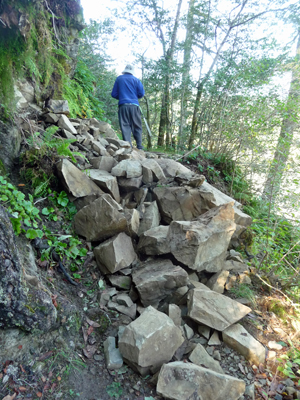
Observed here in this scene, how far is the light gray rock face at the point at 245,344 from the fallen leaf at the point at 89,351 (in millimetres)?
1563

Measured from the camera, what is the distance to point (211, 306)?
10.3 feet

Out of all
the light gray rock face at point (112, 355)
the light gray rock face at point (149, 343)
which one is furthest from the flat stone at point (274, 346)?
the light gray rock face at point (112, 355)

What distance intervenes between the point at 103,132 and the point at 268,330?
5877 millimetres

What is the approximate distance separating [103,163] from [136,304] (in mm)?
2784

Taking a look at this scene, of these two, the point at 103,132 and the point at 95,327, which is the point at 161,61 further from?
the point at 95,327

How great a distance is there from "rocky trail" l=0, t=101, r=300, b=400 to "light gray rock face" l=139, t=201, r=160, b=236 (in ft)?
0.06

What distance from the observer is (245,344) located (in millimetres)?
2910

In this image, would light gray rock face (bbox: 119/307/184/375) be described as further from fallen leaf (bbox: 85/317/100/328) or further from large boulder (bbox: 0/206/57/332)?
large boulder (bbox: 0/206/57/332)

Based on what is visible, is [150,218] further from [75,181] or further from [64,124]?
[64,124]

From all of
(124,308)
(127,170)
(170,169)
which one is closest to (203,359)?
(124,308)

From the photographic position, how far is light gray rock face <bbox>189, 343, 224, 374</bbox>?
2.66m

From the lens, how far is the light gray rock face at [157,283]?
3.26 meters

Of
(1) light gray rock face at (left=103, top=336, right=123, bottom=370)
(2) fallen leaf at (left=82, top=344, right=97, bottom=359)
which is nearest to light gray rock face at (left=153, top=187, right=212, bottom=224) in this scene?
(1) light gray rock face at (left=103, top=336, right=123, bottom=370)

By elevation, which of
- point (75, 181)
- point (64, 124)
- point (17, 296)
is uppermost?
point (64, 124)
